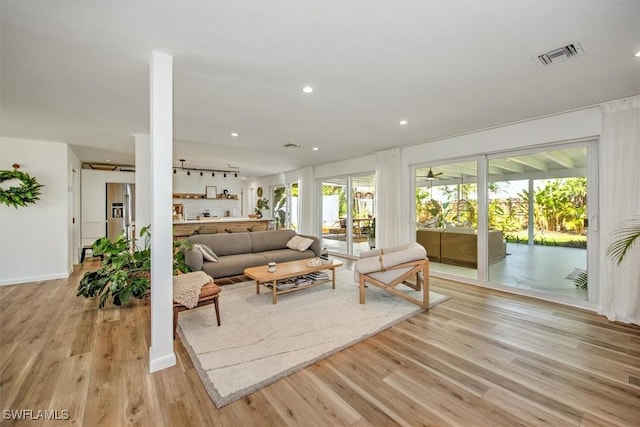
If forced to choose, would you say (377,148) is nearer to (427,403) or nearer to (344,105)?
(344,105)

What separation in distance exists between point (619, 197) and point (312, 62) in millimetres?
3728

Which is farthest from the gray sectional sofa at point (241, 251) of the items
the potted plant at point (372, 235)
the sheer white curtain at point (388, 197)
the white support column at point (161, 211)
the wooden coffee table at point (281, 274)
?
the white support column at point (161, 211)

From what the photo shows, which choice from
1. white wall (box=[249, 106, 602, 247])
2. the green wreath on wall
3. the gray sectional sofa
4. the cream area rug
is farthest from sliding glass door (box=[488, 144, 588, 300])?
the green wreath on wall

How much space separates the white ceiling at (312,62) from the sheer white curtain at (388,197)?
1.47 m

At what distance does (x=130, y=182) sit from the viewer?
7461mm

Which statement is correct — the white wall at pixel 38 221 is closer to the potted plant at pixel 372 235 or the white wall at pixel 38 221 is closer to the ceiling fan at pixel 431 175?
the potted plant at pixel 372 235

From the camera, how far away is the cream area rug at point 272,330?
2.08m

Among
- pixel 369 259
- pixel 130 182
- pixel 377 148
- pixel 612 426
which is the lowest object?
pixel 612 426

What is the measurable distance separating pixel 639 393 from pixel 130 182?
955 centimetres

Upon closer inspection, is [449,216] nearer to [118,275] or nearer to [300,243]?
[300,243]

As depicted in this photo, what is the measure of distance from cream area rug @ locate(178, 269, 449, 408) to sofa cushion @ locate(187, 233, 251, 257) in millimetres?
1023

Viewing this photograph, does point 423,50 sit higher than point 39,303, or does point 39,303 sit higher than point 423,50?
point 423,50

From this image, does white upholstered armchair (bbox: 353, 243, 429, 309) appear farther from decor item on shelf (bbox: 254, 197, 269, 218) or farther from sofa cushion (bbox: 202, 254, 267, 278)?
decor item on shelf (bbox: 254, 197, 269, 218)

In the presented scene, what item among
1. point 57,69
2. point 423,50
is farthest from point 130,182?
point 423,50
